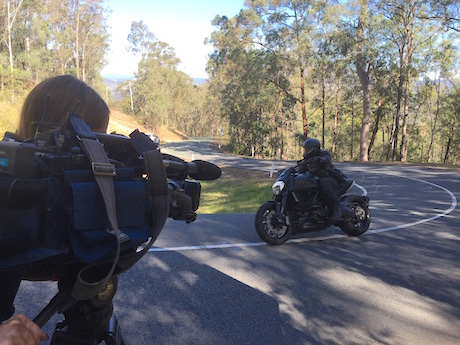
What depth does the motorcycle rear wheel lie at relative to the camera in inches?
238

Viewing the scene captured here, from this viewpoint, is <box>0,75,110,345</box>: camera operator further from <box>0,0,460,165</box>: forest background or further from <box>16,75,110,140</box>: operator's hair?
<box>0,0,460,165</box>: forest background

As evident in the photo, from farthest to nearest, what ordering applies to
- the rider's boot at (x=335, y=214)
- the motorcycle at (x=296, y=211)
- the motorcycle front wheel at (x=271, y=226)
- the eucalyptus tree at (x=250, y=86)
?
the eucalyptus tree at (x=250, y=86) < the rider's boot at (x=335, y=214) < the motorcycle at (x=296, y=211) < the motorcycle front wheel at (x=271, y=226)

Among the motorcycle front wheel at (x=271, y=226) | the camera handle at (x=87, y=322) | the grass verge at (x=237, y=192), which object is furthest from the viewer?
the grass verge at (x=237, y=192)

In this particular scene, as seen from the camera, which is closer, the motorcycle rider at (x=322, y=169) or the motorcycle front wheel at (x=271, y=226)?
the motorcycle front wheel at (x=271, y=226)

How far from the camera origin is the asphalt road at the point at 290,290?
10.1ft

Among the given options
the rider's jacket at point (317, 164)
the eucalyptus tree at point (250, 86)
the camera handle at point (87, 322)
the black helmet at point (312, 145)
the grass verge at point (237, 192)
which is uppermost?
the eucalyptus tree at point (250, 86)

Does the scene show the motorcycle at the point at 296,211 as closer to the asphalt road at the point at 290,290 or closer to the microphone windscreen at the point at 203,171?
the asphalt road at the point at 290,290

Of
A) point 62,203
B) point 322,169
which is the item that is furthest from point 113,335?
point 322,169

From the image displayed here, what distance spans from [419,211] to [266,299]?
6.50 metres

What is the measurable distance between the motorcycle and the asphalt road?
0.69 feet

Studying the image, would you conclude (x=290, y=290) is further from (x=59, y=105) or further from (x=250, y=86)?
(x=250, y=86)

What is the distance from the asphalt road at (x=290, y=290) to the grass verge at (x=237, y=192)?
6.12 meters

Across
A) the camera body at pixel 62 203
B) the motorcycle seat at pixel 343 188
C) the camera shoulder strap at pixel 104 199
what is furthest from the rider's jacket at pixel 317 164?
the camera shoulder strap at pixel 104 199

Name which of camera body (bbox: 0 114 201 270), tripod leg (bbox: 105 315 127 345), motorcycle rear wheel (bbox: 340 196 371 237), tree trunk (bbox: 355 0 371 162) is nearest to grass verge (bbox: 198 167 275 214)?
motorcycle rear wheel (bbox: 340 196 371 237)
